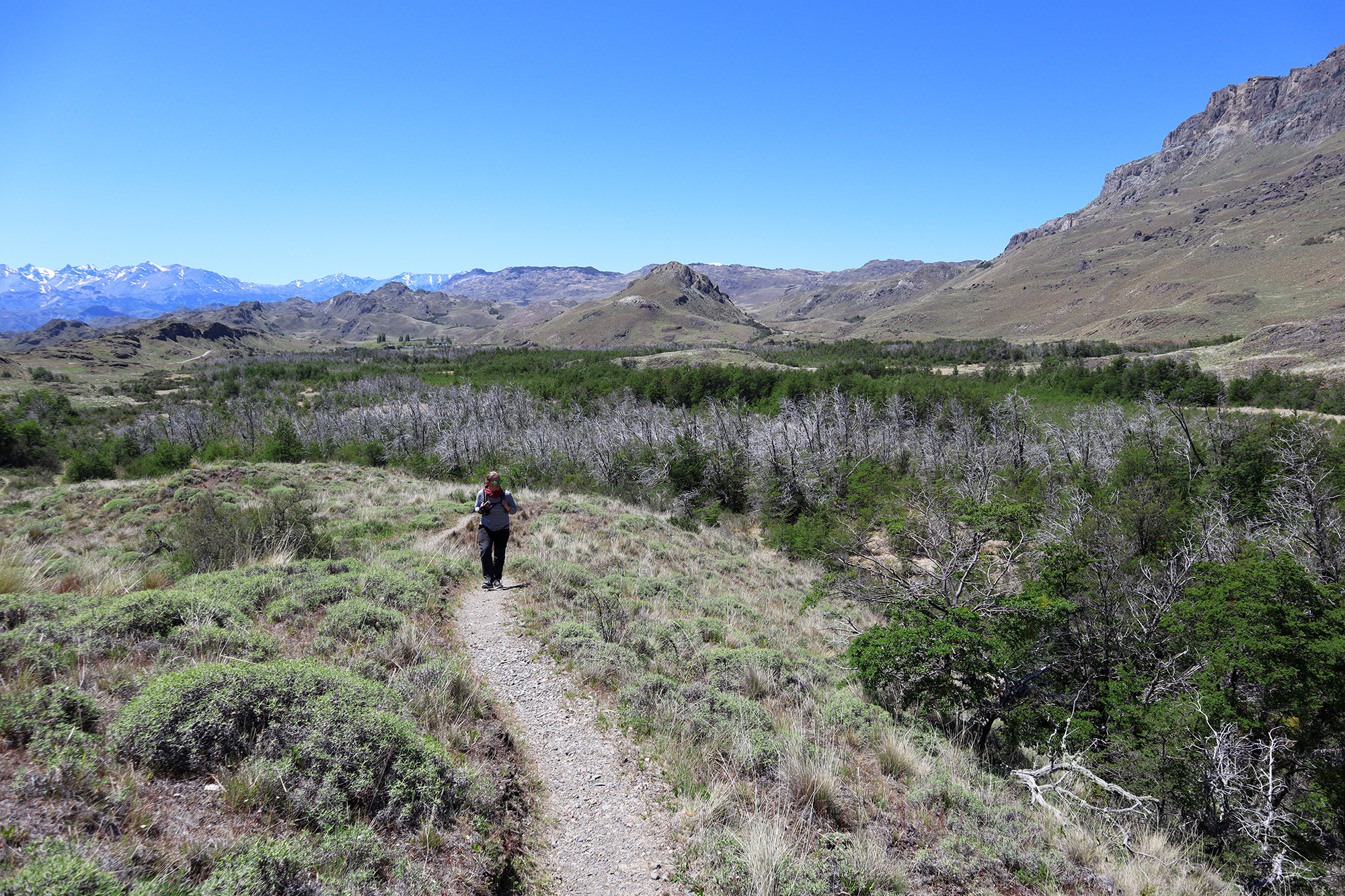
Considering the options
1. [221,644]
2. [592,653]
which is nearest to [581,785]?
[592,653]

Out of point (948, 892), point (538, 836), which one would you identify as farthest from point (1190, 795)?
point (538, 836)

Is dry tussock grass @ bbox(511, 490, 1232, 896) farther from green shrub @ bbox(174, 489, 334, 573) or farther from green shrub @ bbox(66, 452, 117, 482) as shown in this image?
green shrub @ bbox(66, 452, 117, 482)

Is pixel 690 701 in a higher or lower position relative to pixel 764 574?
higher

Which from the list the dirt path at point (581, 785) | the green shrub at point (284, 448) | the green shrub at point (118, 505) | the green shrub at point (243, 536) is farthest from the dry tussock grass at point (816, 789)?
the green shrub at point (284, 448)

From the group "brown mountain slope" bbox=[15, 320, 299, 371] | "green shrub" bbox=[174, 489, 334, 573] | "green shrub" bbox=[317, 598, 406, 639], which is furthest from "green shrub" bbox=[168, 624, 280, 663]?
"brown mountain slope" bbox=[15, 320, 299, 371]

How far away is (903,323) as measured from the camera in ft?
634

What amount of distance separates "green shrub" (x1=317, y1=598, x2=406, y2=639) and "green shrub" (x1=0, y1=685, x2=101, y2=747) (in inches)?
102

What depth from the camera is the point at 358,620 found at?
625 cm

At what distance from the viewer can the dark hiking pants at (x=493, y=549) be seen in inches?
363

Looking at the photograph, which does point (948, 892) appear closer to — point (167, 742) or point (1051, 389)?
point (167, 742)

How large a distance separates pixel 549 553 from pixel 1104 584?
1022 cm

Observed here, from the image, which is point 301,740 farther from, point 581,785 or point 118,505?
point 118,505

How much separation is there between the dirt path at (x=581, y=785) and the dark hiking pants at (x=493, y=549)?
2328 mm

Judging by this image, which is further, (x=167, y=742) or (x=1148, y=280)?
(x=1148, y=280)
